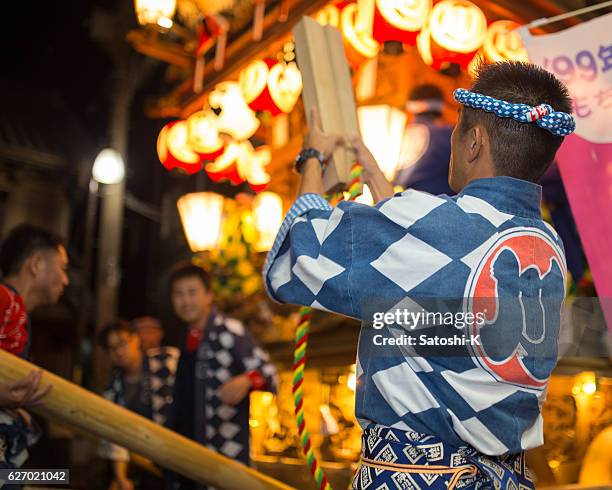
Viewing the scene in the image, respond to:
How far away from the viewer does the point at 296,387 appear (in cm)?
214

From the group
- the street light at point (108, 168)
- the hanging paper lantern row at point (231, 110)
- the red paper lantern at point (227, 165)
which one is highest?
the street light at point (108, 168)

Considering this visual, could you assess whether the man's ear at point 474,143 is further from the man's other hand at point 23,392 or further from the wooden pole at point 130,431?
the man's other hand at point 23,392

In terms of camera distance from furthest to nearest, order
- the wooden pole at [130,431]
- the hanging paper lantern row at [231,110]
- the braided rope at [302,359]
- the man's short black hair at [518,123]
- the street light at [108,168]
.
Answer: the street light at [108,168] < the hanging paper lantern row at [231,110] < the wooden pole at [130,431] < the braided rope at [302,359] < the man's short black hair at [518,123]

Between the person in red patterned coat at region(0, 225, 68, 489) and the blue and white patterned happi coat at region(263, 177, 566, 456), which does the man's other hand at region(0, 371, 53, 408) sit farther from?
the blue and white patterned happi coat at region(263, 177, 566, 456)

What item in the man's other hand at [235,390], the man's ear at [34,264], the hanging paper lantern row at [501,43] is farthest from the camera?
the hanging paper lantern row at [501,43]

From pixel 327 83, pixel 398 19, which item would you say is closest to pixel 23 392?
pixel 327 83

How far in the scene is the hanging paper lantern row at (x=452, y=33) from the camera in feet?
16.8

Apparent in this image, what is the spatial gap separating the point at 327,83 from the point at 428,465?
1348 mm

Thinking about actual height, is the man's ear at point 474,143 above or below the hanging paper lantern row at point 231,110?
below

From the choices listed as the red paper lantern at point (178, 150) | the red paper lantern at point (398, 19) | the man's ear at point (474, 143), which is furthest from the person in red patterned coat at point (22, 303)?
the red paper lantern at point (178, 150)

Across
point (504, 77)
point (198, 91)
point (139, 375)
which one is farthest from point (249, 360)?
point (198, 91)

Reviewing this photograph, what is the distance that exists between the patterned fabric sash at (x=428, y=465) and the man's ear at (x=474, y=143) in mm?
760

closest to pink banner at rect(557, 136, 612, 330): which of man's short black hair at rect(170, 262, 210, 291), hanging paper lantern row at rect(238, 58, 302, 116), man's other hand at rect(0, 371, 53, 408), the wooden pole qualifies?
the wooden pole

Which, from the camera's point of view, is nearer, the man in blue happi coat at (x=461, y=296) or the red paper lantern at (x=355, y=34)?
the man in blue happi coat at (x=461, y=296)
